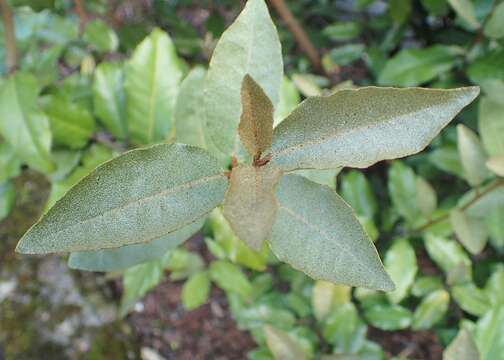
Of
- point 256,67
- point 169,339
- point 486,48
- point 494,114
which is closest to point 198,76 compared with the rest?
point 256,67

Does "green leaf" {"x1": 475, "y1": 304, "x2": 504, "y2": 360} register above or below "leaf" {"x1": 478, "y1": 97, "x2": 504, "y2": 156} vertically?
below

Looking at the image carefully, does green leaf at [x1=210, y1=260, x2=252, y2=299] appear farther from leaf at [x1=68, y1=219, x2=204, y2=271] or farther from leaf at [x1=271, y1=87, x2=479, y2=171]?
leaf at [x1=271, y1=87, x2=479, y2=171]

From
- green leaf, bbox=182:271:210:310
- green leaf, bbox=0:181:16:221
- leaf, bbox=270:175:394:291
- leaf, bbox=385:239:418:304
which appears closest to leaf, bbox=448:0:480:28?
leaf, bbox=385:239:418:304

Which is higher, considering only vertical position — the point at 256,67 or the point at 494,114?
the point at 256,67

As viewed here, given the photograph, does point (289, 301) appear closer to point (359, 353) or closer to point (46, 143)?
point (359, 353)

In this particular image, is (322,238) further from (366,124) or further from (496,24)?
(496,24)

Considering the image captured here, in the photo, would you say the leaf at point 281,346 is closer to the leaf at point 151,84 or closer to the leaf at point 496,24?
the leaf at point 151,84
